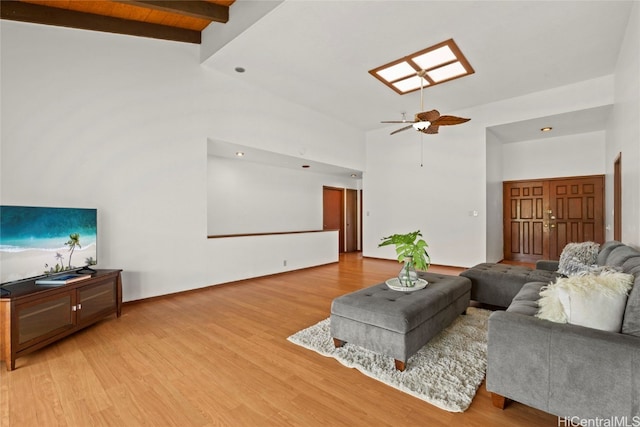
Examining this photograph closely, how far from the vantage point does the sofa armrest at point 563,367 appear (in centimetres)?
138

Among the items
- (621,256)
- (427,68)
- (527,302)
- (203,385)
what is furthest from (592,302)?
(427,68)

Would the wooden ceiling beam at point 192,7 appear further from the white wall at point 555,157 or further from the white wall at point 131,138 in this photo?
the white wall at point 555,157

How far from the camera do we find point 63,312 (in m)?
2.68

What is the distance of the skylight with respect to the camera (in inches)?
156

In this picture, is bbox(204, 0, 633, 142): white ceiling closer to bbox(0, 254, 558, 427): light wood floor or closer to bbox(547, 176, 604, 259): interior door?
bbox(547, 176, 604, 259): interior door

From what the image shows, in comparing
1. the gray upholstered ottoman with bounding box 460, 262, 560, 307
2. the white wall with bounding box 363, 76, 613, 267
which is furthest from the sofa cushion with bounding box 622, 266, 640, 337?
the white wall with bounding box 363, 76, 613, 267

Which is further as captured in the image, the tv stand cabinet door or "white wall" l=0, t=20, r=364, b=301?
"white wall" l=0, t=20, r=364, b=301

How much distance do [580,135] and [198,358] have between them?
26.8 ft

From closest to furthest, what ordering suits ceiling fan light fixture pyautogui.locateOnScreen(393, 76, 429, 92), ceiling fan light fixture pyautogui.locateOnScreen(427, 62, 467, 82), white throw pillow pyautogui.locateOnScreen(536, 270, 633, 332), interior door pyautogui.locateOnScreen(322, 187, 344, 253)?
white throw pillow pyautogui.locateOnScreen(536, 270, 633, 332) < ceiling fan light fixture pyautogui.locateOnScreen(427, 62, 467, 82) < ceiling fan light fixture pyautogui.locateOnScreen(393, 76, 429, 92) < interior door pyautogui.locateOnScreen(322, 187, 344, 253)

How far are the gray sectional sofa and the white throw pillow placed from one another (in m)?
0.04

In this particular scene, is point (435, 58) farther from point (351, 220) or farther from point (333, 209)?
point (351, 220)

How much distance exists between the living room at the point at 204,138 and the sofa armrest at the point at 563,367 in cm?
229

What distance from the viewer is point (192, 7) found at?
3545 mm

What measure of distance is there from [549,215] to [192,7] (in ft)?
26.1
